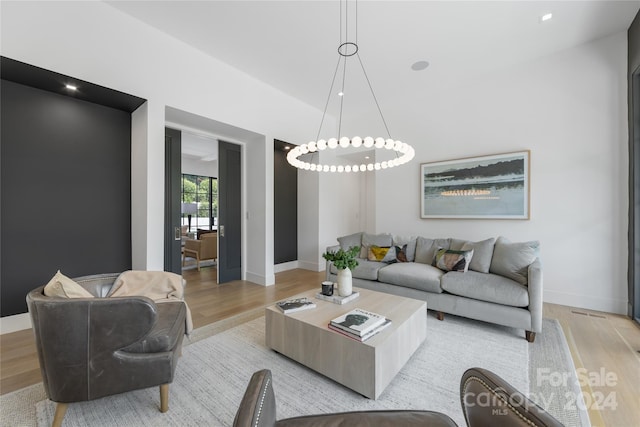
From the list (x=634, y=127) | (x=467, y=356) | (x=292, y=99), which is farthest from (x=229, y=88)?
(x=634, y=127)

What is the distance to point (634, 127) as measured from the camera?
9.50ft

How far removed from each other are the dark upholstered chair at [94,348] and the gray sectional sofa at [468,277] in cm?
259

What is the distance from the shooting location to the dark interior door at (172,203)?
4074 millimetres

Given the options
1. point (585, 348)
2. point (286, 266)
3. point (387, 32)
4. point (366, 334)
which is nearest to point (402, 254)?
point (585, 348)

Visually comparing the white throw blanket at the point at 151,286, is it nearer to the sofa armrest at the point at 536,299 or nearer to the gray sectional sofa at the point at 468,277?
the gray sectional sofa at the point at 468,277

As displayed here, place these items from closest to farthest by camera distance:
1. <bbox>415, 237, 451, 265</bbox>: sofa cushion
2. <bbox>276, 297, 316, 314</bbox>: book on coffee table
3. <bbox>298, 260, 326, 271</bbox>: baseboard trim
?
<bbox>276, 297, 316, 314</bbox>: book on coffee table, <bbox>415, 237, 451, 265</bbox>: sofa cushion, <bbox>298, 260, 326, 271</bbox>: baseboard trim

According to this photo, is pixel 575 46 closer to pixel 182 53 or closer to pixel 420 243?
pixel 420 243

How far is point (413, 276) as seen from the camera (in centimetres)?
318

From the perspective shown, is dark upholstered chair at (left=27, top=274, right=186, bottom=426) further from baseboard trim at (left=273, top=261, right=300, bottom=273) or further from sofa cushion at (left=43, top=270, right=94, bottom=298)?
baseboard trim at (left=273, top=261, right=300, bottom=273)

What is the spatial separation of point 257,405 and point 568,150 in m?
4.54

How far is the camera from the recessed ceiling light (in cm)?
375

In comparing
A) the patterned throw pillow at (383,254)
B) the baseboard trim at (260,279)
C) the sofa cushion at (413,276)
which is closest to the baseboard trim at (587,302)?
the sofa cushion at (413,276)

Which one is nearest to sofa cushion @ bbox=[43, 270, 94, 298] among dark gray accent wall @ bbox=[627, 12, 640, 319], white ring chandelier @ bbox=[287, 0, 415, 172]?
white ring chandelier @ bbox=[287, 0, 415, 172]

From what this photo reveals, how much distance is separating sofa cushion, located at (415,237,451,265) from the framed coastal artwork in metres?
0.77
